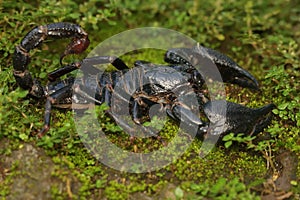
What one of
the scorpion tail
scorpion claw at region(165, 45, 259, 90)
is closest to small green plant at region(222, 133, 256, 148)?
scorpion claw at region(165, 45, 259, 90)

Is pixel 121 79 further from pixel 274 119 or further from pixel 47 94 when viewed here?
pixel 274 119

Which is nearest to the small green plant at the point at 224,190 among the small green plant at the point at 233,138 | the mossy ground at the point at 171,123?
the mossy ground at the point at 171,123

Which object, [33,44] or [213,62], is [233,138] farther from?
[33,44]

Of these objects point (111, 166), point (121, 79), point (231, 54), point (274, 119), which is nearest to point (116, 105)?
point (121, 79)

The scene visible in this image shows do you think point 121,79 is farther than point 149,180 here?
Yes

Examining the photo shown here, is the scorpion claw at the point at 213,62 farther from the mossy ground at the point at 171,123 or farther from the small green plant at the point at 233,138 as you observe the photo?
the small green plant at the point at 233,138

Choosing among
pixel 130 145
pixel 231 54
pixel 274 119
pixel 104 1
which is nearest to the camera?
pixel 130 145
